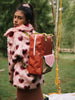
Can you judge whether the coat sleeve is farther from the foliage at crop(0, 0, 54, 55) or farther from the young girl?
the foliage at crop(0, 0, 54, 55)

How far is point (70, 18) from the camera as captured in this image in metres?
10.7

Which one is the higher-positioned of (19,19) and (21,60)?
(19,19)

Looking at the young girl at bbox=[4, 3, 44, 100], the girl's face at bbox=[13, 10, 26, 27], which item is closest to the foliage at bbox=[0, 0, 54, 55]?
the girl's face at bbox=[13, 10, 26, 27]

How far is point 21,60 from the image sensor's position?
1.80 metres

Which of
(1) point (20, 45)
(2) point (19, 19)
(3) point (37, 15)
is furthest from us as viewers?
(3) point (37, 15)

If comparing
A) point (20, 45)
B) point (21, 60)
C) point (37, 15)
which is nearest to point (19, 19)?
point (20, 45)

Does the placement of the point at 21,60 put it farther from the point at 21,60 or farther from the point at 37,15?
the point at 37,15

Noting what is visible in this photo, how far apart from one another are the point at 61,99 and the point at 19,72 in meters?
2.38

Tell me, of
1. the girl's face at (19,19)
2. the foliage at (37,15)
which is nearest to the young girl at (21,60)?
the girl's face at (19,19)

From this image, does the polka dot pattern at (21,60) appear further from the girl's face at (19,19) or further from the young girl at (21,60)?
the girl's face at (19,19)

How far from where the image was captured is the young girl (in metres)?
1.78

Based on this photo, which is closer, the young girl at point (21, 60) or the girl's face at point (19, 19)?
the young girl at point (21, 60)

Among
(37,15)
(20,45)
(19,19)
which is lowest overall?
(37,15)

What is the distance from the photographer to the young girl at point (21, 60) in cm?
178
